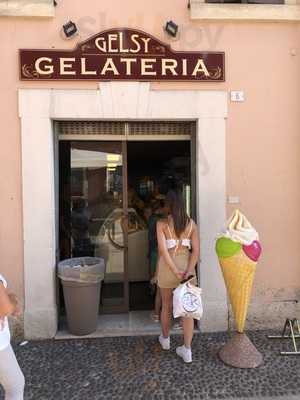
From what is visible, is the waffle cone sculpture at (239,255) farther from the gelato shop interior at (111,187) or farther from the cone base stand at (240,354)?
the gelato shop interior at (111,187)

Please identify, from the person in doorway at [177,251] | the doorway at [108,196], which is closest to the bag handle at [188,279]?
the person in doorway at [177,251]

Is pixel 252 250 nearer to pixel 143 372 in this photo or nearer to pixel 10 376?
pixel 143 372

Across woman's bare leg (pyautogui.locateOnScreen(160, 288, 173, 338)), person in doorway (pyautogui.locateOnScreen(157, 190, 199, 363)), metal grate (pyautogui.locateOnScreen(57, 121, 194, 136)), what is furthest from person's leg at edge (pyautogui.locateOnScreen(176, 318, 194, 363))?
metal grate (pyautogui.locateOnScreen(57, 121, 194, 136))

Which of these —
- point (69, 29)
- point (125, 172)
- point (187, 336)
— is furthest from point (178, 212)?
point (69, 29)

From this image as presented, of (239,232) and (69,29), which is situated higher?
(69,29)

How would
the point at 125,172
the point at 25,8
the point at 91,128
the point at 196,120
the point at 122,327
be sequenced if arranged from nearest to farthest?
the point at 25,8 < the point at 196,120 < the point at 122,327 < the point at 91,128 < the point at 125,172

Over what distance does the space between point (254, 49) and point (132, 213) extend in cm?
266

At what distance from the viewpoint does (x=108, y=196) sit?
5.84m

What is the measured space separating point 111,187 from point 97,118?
3.40ft

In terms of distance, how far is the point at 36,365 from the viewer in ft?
14.4

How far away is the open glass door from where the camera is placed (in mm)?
5699

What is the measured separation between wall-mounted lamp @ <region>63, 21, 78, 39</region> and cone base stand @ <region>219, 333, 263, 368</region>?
3.58 meters

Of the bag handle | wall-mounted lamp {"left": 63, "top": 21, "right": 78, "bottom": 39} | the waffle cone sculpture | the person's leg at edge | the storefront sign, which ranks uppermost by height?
wall-mounted lamp {"left": 63, "top": 21, "right": 78, "bottom": 39}

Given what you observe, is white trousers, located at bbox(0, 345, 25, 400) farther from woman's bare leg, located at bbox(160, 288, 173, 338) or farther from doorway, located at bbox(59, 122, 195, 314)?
doorway, located at bbox(59, 122, 195, 314)
